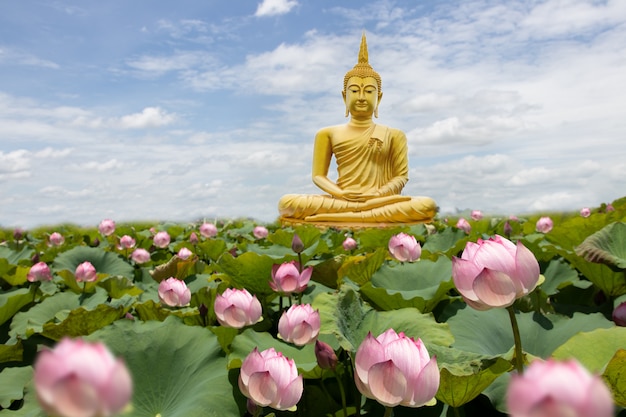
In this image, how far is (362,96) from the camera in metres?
8.40

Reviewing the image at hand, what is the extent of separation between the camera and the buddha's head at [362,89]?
8430mm

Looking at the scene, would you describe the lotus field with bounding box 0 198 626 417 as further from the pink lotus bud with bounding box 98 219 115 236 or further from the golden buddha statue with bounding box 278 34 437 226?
the golden buddha statue with bounding box 278 34 437 226

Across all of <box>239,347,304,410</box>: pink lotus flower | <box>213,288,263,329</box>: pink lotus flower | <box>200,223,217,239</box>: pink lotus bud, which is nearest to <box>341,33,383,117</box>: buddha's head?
<box>200,223,217,239</box>: pink lotus bud

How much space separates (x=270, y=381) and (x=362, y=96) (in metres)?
7.90

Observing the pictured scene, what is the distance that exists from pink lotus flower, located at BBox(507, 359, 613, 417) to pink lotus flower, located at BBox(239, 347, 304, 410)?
1.79ft

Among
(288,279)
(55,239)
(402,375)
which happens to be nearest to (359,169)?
(55,239)

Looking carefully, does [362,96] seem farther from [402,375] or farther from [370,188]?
[402,375]

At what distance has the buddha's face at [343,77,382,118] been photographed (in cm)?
842

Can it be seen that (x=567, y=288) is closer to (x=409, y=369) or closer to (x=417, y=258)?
(x=417, y=258)

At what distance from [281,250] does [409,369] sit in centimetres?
208

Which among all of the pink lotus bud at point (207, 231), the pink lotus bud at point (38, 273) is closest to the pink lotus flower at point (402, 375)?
the pink lotus bud at point (38, 273)

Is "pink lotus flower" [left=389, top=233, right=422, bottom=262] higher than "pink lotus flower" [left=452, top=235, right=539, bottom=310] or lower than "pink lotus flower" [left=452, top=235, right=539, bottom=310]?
lower

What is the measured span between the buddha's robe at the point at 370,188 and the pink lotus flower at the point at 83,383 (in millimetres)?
7363

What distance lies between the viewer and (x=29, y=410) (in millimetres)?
1083
